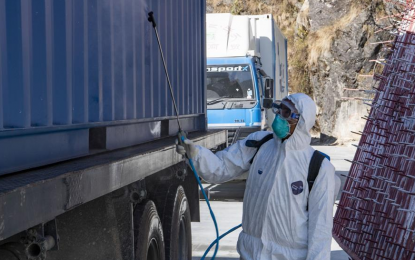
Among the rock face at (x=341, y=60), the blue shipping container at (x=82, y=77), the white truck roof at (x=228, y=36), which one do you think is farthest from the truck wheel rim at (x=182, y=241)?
the rock face at (x=341, y=60)

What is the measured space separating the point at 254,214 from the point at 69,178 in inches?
63.0

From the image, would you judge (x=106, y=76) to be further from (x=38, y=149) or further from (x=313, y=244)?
(x=313, y=244)

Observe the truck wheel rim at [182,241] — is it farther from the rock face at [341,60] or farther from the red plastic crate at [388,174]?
the rock face at [341,60]

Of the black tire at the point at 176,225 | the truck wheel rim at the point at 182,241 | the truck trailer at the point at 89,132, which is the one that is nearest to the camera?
the truck trailer at the point at 89,132

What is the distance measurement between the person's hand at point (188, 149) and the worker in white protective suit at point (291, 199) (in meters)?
0.44

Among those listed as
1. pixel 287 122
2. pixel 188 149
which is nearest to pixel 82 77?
pixel 188 149

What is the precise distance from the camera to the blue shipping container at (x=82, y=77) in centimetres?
303

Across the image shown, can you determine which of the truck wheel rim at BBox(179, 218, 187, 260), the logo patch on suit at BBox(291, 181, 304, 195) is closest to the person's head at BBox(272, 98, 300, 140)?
the logo patch on suit at BBox(291, 181, 304, 195)

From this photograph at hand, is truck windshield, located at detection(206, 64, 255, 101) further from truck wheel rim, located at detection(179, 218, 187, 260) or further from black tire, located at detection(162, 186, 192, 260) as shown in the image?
truck wheel rim, located at detection(179, 218, 187, 260)

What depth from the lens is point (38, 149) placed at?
3352 mm

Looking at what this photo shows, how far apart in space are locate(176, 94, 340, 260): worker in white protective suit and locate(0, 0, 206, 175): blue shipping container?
112cm

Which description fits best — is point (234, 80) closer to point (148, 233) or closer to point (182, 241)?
point (182, 241)

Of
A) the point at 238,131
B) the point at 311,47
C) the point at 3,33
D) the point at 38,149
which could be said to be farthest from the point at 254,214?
the point at 311,47

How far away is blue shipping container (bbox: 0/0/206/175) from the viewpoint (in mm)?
3029
